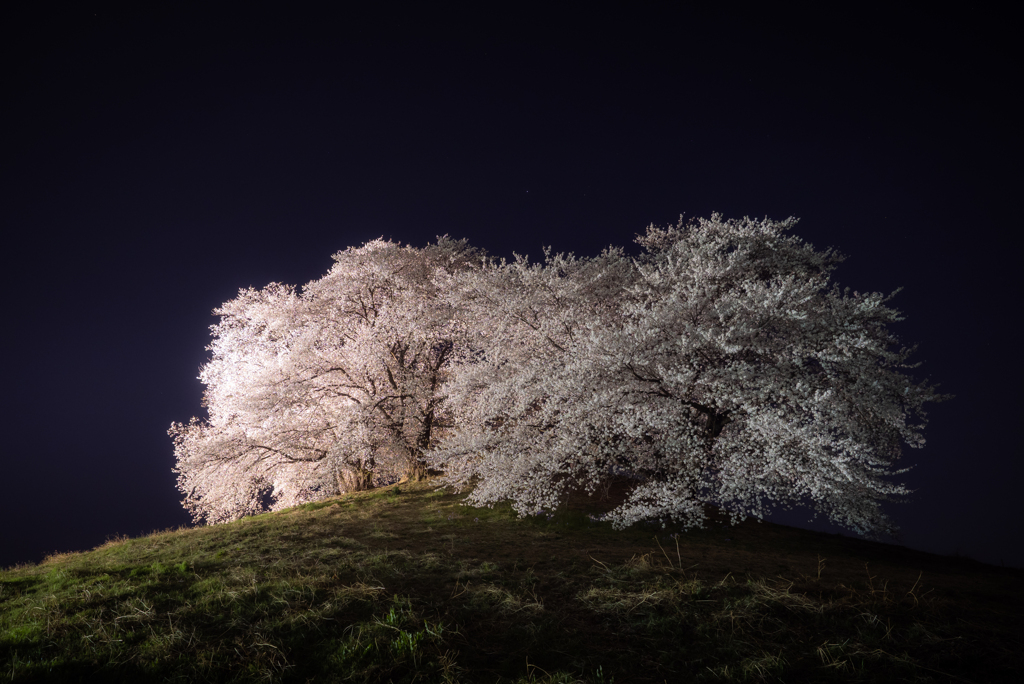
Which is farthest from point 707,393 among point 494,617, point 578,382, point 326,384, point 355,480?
point 355,480

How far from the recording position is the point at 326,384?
64.9 ft

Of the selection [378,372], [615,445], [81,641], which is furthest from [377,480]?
[81,641]

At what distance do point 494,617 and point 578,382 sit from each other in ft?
21.6

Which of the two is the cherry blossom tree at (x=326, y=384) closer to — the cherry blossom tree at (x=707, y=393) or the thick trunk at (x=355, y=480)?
the thick trunk at (x=355, y=480)

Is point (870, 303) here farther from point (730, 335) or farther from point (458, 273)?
point (458, 273)

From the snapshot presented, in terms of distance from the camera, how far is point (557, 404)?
12625mm

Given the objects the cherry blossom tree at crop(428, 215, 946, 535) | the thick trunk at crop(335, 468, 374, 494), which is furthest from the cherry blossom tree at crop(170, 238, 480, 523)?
the cherry blossom tree at crop(428, 215, 946, 535)

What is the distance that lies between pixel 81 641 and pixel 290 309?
54.6ft

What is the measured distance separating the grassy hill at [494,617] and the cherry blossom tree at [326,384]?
827cm

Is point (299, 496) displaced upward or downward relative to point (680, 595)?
upward

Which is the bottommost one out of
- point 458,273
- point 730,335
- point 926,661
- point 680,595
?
point 926,661

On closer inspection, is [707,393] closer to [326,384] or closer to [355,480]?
[326,384]

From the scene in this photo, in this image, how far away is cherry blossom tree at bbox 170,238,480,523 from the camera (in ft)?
61.6

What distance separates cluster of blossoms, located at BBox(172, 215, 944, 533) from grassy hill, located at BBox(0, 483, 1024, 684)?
2406 millimetres
